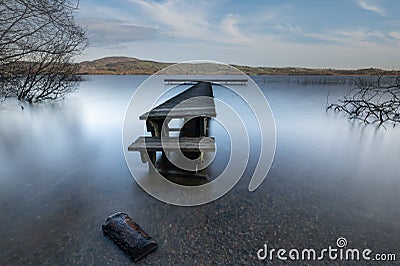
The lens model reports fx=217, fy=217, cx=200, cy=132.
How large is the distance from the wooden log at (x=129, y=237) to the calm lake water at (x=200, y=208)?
47 millimetres

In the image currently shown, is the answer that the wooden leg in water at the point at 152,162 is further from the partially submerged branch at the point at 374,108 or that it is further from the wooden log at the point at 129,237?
the partially submerged branch at the point at 374,108

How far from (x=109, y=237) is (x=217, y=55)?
17.0 metres

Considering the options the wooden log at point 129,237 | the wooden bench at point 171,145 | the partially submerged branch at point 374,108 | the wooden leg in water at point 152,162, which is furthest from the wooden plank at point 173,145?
the partially submerged branch at point 374,108

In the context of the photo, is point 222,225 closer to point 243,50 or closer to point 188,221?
point 188,221

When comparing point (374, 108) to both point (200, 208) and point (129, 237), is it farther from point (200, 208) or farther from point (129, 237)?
point (129, 237)

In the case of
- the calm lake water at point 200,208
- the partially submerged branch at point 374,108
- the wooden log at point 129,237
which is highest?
the partially submerged branch at point 374,108

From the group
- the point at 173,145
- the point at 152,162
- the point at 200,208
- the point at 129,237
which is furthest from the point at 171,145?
the point at 129,237

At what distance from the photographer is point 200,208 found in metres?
1.87

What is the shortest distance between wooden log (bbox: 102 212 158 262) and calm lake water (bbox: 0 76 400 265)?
0.05m

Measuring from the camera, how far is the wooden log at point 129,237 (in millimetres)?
1321

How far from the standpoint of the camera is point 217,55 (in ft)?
55.6

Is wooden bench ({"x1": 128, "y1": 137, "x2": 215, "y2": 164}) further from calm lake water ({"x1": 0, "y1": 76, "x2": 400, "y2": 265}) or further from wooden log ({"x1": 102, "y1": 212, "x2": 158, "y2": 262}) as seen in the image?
wooden log ({"x1": 102, "y1": 212, "x2": 158, "y2": 262})

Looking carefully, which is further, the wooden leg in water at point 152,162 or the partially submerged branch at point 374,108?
the partially submerged branch at point 374,108

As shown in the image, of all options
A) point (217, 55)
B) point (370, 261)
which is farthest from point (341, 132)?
point (217, 55)
